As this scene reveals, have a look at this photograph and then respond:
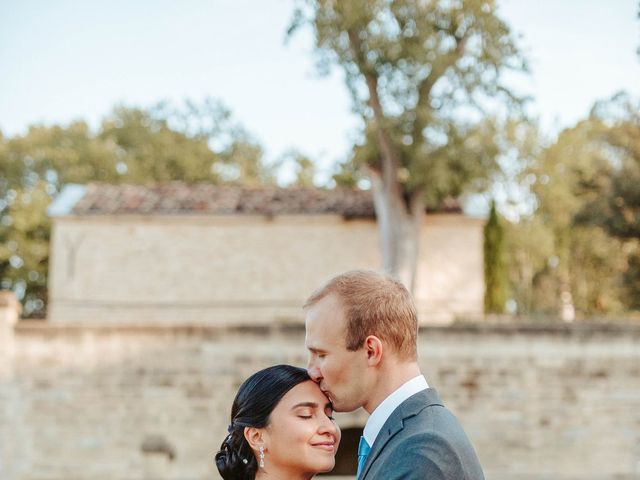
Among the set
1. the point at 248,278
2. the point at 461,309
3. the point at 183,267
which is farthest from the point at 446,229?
the point at 183,267

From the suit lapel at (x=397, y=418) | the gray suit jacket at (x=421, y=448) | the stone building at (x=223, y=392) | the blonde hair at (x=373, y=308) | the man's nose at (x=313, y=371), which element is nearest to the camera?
the gray suit jacket at (x=421, y=448)

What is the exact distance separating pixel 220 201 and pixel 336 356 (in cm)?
1823

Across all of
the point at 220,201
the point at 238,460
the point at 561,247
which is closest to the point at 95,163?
the point at 220,201

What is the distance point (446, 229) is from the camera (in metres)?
20.6

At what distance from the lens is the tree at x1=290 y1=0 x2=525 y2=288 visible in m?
18.7

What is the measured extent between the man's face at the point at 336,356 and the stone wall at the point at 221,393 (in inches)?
397

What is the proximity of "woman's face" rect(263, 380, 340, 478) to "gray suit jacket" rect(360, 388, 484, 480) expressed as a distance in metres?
0.45

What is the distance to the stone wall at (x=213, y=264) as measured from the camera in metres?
20.0

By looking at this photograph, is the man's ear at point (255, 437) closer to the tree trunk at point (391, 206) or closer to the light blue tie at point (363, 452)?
the light blue tie at point (363, 452)

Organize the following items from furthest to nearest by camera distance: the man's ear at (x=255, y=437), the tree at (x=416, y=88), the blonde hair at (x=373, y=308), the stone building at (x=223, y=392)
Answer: the tree at (x=416, y=88)
the stone building at (x=223, y=392)
the man's ear at (x=255, y=437)
the blonde hair at (x=373, y=308)

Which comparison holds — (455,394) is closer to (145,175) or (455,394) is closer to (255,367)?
(255,367)

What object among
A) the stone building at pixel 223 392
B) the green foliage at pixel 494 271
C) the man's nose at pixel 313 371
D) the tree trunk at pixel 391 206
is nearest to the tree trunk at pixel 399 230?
the tree trunk at pixel 391 206

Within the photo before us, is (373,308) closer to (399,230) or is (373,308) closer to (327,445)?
(327,445)

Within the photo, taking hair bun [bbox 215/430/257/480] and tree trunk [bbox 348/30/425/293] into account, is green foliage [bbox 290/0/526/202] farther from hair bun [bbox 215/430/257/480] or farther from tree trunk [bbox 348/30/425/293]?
hair bun [bbox 215/430/257/480]
